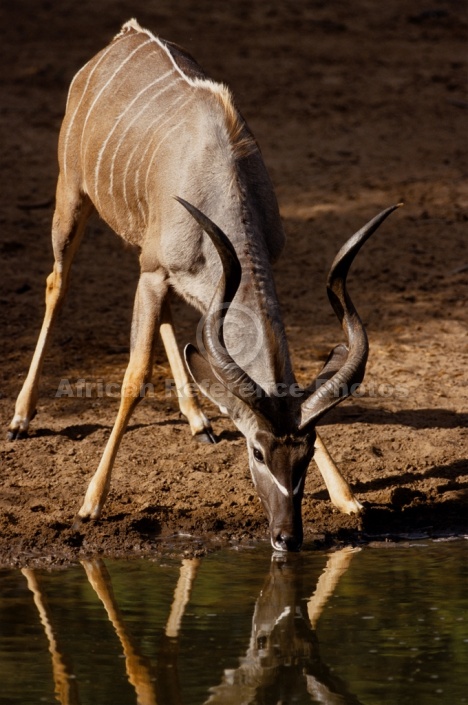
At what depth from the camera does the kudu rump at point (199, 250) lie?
188 inches

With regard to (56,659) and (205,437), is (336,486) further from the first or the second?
(56,659)

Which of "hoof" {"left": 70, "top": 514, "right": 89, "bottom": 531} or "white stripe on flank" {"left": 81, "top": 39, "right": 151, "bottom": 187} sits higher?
"white stripe on flank" {"left": 81, "top": 39, "right": 151, "bottom": 187}

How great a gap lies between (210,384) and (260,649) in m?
1.26

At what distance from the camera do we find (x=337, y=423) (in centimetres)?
645

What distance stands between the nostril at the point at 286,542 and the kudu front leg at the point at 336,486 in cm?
69

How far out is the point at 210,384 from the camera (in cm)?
502

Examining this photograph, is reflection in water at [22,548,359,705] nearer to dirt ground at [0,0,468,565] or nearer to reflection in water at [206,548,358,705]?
reflection in water at [206,548,358,705]

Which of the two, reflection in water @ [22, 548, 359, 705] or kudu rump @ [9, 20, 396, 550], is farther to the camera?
kudu rump @ [9, 20, 396, 550]

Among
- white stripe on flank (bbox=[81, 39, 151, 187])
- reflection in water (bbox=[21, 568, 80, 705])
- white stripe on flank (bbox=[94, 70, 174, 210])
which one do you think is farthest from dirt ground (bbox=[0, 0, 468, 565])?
white stripe on flank (bbox=[81, 39, 151, 187])

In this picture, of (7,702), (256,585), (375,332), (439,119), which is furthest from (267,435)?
(439,119)

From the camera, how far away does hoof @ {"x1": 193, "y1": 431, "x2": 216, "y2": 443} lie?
6.25 metres

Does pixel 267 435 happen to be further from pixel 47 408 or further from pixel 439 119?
pixel 439 119

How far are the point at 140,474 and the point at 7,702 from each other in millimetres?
2252

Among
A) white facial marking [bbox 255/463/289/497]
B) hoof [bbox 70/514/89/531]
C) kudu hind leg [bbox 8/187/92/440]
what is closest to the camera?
white facial marking [bbox 255/463/289/497]
